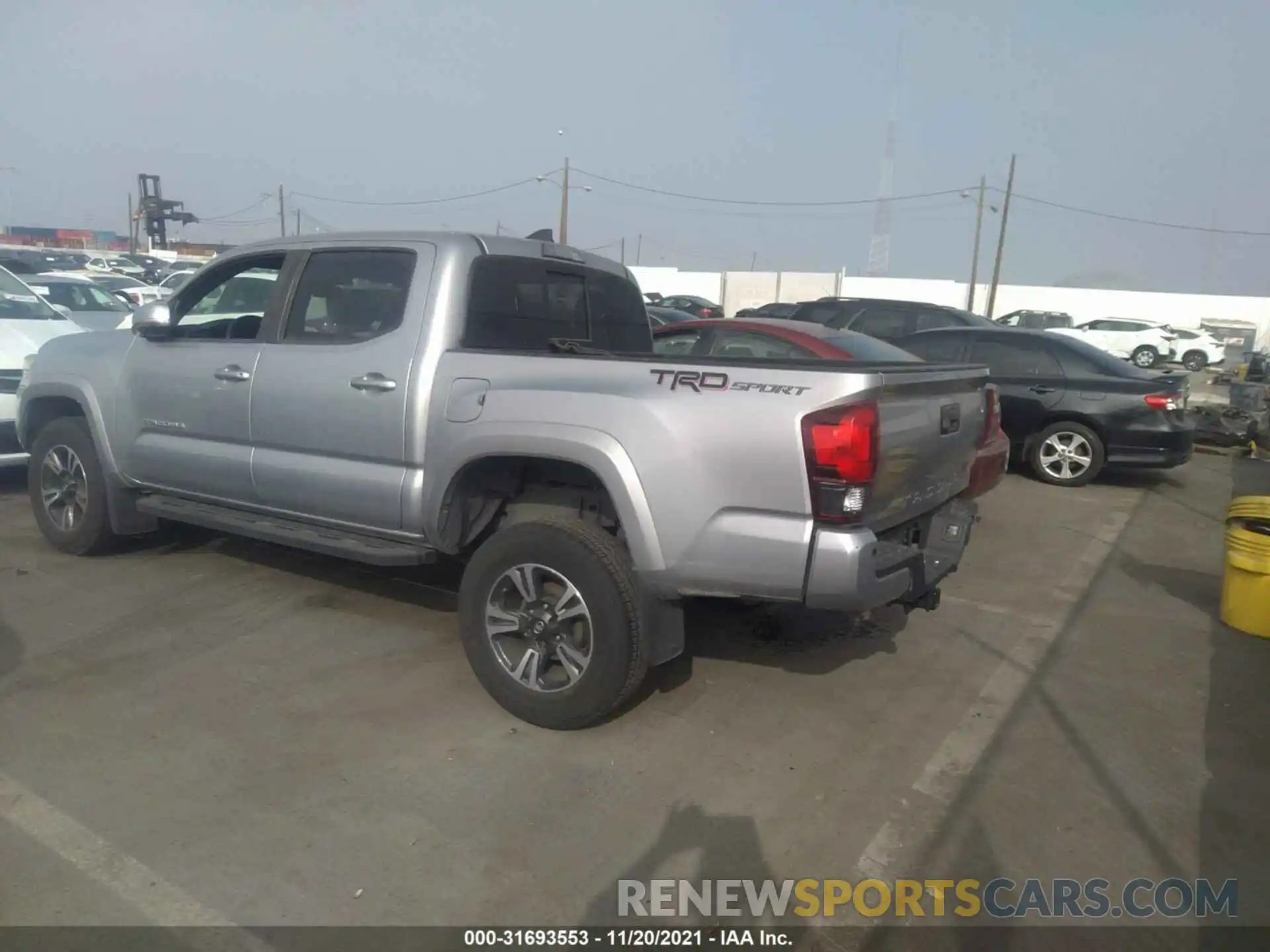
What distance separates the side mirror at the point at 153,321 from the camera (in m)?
4.91

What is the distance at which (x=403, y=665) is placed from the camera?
4312 mm

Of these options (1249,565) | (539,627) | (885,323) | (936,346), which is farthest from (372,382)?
(885,323)

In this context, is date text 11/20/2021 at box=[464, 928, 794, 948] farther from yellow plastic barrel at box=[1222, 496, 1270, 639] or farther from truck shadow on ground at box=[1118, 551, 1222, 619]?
truck shadow on ground at box=[1118, 551, 1222, 619]

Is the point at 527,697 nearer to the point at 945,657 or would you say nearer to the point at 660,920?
the point at 660,920

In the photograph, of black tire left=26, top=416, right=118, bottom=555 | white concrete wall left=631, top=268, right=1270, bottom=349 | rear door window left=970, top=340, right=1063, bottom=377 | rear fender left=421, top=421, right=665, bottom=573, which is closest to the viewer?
rear fender left=421, top=421, right=665, bottom=573

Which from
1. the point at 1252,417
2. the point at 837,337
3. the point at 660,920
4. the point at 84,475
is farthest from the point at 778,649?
the point at 1252,417

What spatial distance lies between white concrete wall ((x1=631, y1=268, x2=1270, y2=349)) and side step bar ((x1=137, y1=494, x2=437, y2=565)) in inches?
1598

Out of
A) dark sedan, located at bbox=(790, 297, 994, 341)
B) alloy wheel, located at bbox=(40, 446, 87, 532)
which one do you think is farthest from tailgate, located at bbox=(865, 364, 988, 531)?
dark sedan, located at bbox=(790, 297, 994, 341)

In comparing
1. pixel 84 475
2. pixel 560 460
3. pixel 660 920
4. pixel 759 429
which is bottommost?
pixel 660 920

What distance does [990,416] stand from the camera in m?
5.12

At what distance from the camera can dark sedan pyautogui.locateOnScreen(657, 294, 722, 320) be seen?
2629 centimetres

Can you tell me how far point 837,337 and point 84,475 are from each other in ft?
17.8

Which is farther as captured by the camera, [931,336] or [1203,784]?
[931,336]

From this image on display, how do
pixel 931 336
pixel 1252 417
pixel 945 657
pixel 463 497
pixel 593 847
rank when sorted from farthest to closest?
pixel 1252 417 < pixel 931 336 < pixel 945 657 < pixel 463 497 < pixel 593 847
